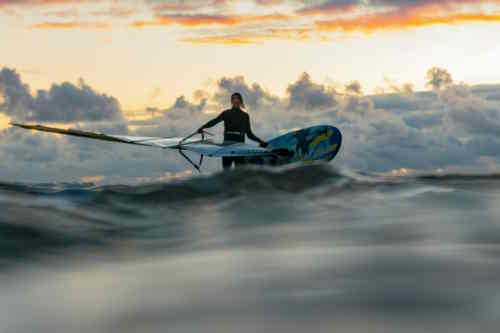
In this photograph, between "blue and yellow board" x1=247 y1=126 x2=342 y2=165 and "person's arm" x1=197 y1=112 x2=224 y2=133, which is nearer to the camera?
"person's arm" x1=197 y1=112 x2=224 y2=133

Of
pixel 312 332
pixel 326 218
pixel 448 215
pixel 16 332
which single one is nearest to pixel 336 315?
pixel 312 332

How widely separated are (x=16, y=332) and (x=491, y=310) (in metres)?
3.95

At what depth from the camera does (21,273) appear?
→ 23.1 ft

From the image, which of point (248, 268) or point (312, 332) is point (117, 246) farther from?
point (312, 332)

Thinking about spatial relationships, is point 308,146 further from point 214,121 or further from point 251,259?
point 251,259

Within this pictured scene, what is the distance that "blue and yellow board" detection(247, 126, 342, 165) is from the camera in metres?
16.4

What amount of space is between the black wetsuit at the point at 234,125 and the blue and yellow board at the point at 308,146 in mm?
821

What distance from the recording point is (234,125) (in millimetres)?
15727

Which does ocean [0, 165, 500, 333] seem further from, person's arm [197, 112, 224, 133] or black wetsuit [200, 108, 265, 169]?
person's arm [197, 112, 224, 133]

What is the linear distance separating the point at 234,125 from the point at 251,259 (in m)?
8.83

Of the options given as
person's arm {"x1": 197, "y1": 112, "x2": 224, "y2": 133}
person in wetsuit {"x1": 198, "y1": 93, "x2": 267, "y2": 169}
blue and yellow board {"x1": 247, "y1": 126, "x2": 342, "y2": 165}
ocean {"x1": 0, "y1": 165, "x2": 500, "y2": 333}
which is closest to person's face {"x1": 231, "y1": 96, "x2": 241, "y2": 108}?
person in wetsuit {"x1": 198, "y1": 93, "x2": 267, "y2": 169}

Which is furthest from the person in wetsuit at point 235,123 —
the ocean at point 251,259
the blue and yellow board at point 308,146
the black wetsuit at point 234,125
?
the ocean at point 251,259

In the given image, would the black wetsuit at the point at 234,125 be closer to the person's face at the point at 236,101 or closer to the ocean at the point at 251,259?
the person's face at the point at 236,101

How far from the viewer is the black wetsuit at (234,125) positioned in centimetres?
1565
